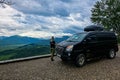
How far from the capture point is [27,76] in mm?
8734

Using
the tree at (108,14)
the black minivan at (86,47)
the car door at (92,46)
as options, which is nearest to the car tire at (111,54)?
the black minivan at (86,47)

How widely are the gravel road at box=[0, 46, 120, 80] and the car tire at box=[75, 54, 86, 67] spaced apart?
0.82 feet

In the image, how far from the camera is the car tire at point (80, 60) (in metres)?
10.3

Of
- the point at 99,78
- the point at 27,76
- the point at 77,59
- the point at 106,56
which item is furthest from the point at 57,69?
the point at 106,56

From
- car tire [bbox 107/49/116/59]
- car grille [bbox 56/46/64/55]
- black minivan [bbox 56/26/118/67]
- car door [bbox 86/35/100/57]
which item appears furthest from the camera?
car tire [bbox 107/49/116/59]

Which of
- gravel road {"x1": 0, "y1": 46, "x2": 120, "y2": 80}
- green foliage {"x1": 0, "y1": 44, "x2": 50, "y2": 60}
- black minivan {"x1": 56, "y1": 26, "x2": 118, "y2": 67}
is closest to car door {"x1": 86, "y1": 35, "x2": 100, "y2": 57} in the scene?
black minivan {"x1": 56, "y1": 26, "x2": 118, "y2": 67}

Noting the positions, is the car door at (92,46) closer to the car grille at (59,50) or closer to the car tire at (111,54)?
the car tire at (111,54)

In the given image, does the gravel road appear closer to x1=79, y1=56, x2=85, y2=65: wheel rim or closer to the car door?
x1=79, y1=56, x2=85, y2=65: wheel rim

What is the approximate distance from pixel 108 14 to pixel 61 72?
4202 centimetres

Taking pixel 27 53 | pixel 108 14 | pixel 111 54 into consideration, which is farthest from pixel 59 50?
pixel 108 14

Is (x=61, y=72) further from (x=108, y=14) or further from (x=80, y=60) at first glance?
(x=108, y=14)

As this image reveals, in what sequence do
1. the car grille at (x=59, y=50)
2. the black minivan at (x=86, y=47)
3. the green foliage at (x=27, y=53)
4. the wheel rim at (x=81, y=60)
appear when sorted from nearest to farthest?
the black minivan at (x=86, y=47) → the wheel rim at (x=81, y=60) → the car grille at (x=59, y=50) → the green foliage at (x=27, y=53)

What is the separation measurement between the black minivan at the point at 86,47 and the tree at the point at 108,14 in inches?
1392

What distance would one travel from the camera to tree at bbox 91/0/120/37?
154 feet
